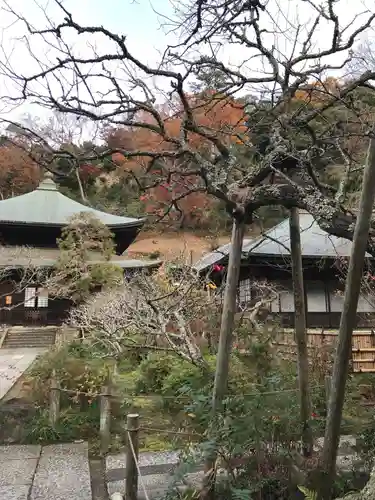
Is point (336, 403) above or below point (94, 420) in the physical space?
above

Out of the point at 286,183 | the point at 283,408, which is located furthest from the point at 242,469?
the point at 286,183

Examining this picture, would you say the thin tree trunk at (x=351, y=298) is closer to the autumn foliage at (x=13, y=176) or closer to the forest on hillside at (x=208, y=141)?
the forest on hillside at (x=208, y=141)

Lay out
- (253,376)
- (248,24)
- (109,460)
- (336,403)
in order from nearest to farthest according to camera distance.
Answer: (336,403)
(248,24)
(109,460)
(253,376)

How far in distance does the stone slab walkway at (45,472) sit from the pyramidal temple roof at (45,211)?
14.8 m

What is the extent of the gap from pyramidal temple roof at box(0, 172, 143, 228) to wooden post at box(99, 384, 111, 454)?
14.6 metres

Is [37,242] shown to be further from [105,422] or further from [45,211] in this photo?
[105,422]

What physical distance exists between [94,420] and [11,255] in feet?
46.9

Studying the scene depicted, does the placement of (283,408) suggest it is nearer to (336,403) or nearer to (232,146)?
(336,403)

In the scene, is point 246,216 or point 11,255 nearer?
point 246,216

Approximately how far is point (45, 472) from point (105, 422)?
1.01 m

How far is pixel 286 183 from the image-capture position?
12.2 ft

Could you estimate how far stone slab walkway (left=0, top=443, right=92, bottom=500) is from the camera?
4594 mm

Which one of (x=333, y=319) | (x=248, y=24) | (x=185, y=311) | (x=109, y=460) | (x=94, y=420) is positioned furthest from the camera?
(x=333, y=319)

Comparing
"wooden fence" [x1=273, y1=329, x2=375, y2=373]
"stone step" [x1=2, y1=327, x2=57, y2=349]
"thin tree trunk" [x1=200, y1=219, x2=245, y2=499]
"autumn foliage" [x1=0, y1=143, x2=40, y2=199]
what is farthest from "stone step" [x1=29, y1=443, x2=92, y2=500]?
"autumn foliage" [x1=0, y1=143, x2=40, y2=199]
